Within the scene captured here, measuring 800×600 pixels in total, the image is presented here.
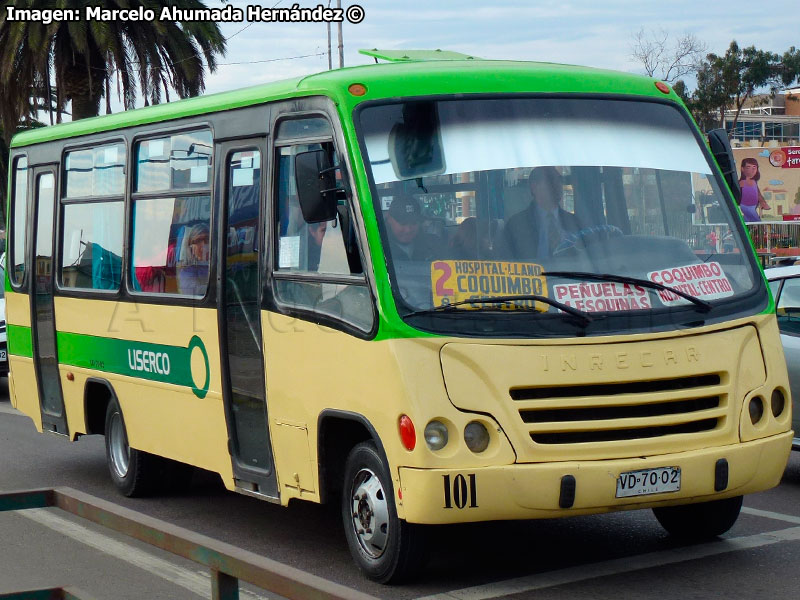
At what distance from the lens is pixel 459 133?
6.83m

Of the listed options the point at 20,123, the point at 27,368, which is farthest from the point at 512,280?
the point at 20,123

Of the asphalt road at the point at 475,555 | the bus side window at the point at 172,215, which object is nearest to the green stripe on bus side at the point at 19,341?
the bus side window at the point at 172,215

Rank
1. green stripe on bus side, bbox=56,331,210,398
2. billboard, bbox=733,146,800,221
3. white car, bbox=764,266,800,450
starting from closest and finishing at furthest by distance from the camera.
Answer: green stripe on bus side, bbox=56,331,210,398, white car, bbox=764,266,800,450, billboard, bbox=733,146,800,221

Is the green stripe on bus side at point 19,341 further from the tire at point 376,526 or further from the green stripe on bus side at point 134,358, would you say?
the tire at point 376,526

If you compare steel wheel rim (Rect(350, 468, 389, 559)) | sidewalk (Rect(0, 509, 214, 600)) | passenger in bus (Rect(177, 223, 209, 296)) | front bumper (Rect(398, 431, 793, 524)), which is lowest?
sidewalk (Rect(0, 509, 214, 600))

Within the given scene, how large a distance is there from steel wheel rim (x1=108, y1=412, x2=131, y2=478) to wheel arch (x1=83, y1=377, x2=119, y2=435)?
241mm

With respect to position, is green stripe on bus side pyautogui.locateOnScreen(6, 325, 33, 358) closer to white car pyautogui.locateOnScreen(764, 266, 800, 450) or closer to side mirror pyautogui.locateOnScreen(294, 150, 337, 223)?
side mirror pyautogui.locateOnScreen(294, 150, 337, 223)

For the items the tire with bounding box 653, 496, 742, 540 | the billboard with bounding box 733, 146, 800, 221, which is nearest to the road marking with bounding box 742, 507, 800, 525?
the tire with bounding box 653, 496, 742, 540

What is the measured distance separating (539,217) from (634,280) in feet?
1.85

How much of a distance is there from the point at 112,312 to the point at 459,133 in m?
3.88

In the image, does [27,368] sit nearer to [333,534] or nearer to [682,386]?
[333,534]

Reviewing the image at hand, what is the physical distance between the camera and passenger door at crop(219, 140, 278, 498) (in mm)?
7652

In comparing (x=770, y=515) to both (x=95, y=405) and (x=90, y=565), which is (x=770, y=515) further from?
(x=95, y=405)

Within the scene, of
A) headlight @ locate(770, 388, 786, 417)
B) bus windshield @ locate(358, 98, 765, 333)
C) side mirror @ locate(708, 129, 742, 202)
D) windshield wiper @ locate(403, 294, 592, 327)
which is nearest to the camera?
windshield wiper @ locate(403, 294, 592, 327)
